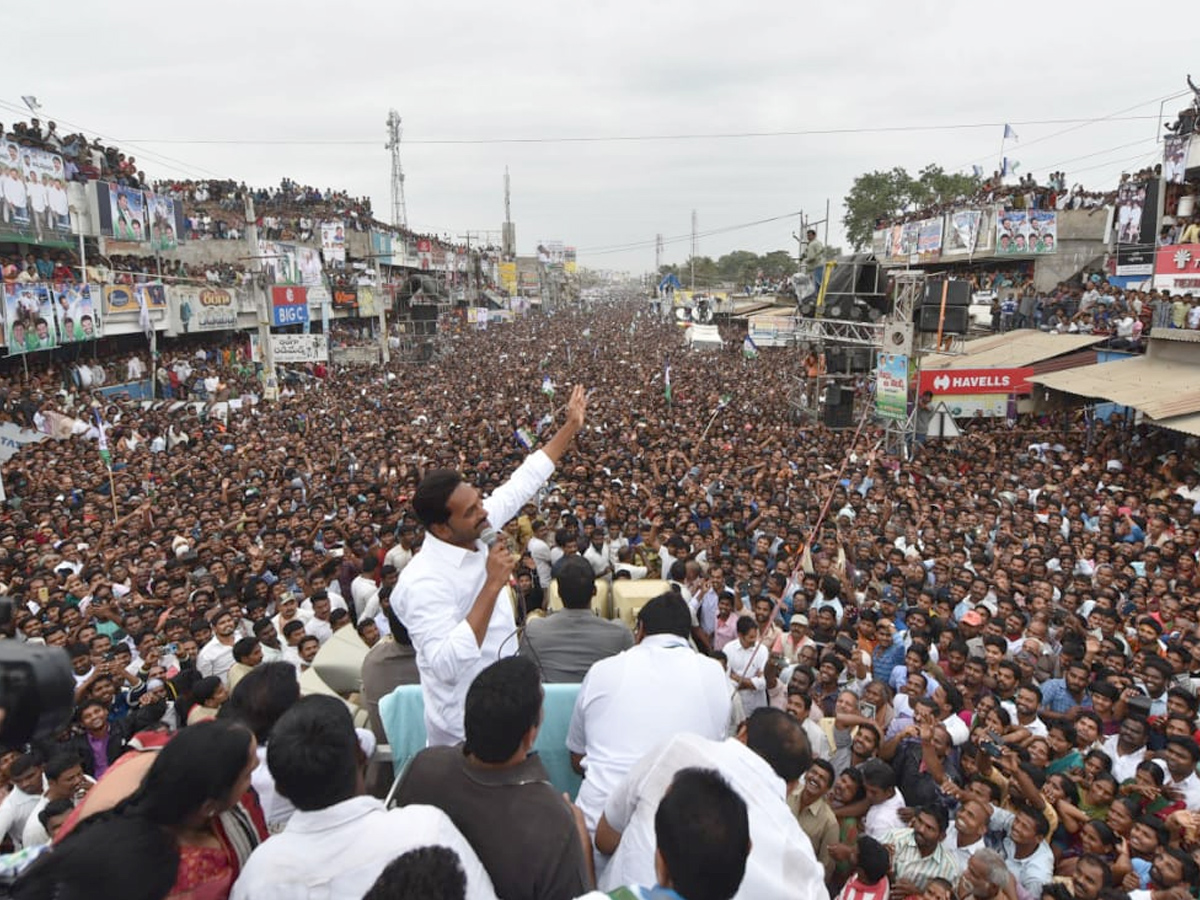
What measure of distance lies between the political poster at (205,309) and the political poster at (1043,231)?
79.5 feet

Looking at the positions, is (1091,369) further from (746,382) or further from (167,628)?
(167,628)

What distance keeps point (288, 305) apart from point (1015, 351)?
19154mm

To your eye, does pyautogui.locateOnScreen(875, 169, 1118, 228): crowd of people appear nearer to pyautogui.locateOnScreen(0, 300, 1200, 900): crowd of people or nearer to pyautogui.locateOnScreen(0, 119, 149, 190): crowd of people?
pyautogui.locateOnScreen(0, 300, 1200, 900): crowd of people

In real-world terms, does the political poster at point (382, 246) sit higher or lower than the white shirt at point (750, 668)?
higher

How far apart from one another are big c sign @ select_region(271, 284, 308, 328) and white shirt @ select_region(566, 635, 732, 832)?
22390mm

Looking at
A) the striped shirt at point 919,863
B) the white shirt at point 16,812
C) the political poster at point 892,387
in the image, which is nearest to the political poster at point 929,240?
the political poster at point 892,387

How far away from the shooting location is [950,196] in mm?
46906

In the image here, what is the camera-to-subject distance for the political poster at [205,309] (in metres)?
20.9

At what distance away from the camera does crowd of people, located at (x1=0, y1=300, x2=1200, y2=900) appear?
67.7 inches

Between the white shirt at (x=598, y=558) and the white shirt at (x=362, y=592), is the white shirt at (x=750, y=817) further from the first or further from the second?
the white shirt at (x=598, y=558)

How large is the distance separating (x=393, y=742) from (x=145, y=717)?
7.60 feet

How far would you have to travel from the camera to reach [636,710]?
7.32 feet

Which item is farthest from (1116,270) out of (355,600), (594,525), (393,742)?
(393,742)

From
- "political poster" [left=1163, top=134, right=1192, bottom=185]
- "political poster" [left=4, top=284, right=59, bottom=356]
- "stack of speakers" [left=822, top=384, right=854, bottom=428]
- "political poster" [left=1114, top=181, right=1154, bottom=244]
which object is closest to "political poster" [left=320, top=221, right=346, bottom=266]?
"political poster" [left=4, top=284, right=59, bottom=356]
